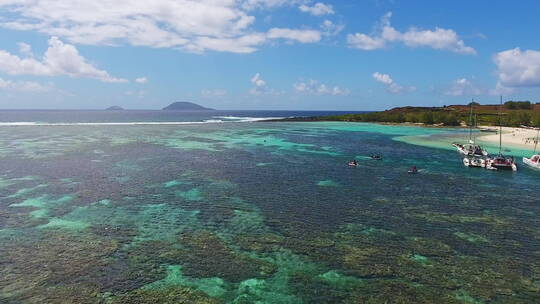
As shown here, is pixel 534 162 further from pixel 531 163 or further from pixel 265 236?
pixel 265 236

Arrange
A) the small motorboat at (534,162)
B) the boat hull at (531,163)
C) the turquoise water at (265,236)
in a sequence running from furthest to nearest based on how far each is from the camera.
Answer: the small motorboat at (534,162) < the boat hull at (531,163) < the turquoise water at (265,236)

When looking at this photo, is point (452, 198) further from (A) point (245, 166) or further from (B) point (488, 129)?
(B) point (488, 129)

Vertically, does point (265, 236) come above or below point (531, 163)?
below

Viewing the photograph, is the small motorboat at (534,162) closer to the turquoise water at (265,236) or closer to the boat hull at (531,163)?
the boat hull at (531,163)

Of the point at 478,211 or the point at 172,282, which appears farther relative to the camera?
the point at 478,211

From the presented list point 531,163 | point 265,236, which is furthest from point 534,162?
point 265,236

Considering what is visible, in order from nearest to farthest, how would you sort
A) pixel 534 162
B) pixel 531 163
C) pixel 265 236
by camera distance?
1. pixel 265 236
2. pixel 534 162
3. pixel 531 163

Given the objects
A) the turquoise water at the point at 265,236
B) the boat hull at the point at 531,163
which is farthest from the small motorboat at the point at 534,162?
the turquoise water at the point at 265,236

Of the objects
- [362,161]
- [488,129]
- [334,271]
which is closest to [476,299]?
[334,271]
